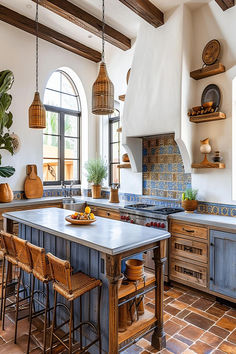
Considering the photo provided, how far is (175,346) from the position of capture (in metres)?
2.24

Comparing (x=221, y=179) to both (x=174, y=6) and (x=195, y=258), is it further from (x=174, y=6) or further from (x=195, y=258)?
(x=174, y=6)

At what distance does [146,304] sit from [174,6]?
3.96m

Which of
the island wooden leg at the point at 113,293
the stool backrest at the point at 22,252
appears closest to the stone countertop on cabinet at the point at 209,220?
the island wooden leg at the point at 113,293

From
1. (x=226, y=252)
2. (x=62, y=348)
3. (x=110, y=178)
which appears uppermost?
(x=110, y=178)

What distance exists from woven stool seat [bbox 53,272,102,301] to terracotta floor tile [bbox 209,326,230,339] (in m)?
1.32

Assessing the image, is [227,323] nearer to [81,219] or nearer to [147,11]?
[81,219]

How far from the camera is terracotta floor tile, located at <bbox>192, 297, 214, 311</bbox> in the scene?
2.91 metres

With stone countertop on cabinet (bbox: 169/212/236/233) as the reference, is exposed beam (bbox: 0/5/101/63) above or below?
above

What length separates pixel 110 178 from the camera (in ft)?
18.4

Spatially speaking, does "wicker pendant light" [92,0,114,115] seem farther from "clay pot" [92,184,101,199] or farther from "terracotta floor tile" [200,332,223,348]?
"clay pot" [92,184,101,199]

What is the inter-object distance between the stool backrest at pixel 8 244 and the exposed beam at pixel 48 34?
3656mm

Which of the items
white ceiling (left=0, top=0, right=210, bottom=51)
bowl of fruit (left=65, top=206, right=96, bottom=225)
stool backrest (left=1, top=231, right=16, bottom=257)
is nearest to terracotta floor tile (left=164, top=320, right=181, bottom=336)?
bowl of fruit (left=65, top=206, right=96, bottom=225)

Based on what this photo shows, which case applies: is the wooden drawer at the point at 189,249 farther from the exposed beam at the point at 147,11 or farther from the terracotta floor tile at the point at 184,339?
the exposed beam at the point at 147,11

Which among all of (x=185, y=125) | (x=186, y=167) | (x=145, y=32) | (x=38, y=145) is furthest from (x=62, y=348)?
(x=145, y=32)
